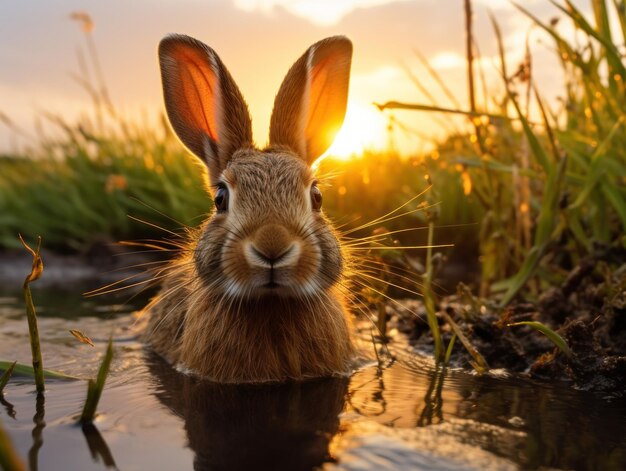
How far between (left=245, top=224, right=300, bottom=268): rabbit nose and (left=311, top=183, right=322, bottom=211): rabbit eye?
26.7 inches

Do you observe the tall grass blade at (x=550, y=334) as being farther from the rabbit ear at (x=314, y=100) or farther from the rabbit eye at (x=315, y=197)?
the rabbit ear at (x=314, y=100)

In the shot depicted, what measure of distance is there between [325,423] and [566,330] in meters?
1.34

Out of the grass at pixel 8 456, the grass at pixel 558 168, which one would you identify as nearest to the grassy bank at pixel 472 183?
the grass at pixel 558 168

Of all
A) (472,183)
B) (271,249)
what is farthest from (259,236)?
(472,183)

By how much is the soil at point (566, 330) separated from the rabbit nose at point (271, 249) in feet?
3.53

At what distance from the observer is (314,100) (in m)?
4.01

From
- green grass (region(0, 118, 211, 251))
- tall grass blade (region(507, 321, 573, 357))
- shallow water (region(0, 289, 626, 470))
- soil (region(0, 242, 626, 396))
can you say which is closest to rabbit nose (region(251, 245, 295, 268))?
shallow water (region(0, 289, 626, 470))

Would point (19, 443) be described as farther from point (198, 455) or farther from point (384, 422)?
point (384, 422)

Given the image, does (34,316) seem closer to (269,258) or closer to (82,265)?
(269,258)

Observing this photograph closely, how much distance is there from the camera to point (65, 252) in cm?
930

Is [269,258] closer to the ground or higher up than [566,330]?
higher up

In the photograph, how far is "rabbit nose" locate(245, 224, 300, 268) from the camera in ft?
9.30

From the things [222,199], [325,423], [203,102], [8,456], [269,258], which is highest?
Result: [203,102]

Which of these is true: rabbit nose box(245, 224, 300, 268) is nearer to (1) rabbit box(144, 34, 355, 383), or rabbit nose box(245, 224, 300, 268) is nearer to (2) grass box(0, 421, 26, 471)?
(1) rabbit box(144, 34, 355, 383)
